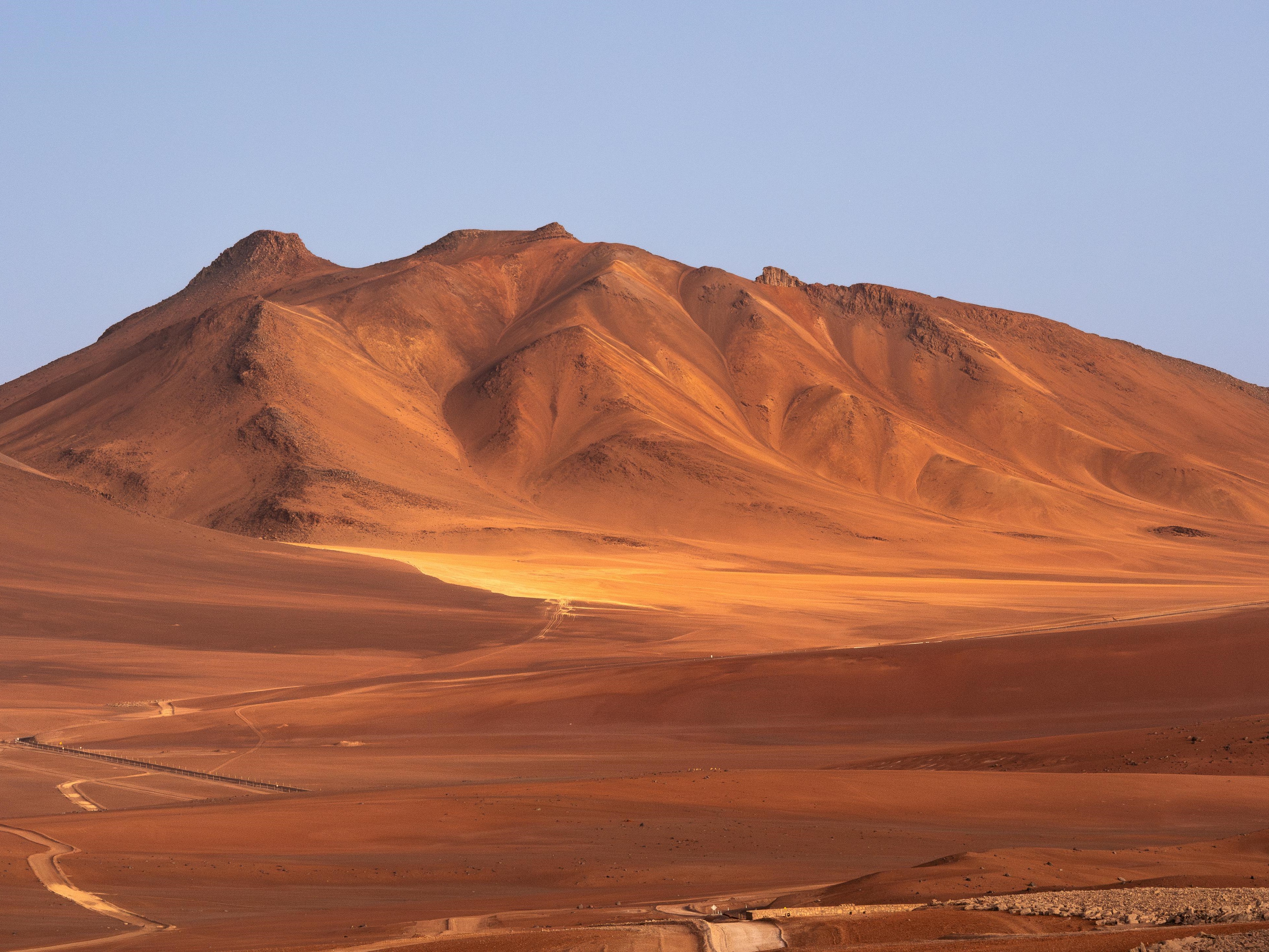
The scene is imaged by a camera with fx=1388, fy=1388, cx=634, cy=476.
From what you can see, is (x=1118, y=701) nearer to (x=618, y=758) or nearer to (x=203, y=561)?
(x=618, y=758)

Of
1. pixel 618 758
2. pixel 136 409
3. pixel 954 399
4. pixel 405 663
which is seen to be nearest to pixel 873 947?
pixel 618 758

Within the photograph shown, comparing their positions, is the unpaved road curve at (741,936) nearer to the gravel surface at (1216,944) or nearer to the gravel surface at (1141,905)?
the gravel surface at (1141,905)

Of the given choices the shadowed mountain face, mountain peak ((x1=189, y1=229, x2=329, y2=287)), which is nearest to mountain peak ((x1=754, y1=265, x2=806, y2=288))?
the shadowed mountain face

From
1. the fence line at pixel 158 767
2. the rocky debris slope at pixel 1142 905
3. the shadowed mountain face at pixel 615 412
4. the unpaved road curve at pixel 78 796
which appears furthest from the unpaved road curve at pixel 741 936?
the shadowed mountain face at pixel 615 412

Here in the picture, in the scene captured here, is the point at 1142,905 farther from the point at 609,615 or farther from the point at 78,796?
the point at 609,615

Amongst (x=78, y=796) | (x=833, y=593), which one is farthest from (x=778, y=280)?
(x=78, y=796)

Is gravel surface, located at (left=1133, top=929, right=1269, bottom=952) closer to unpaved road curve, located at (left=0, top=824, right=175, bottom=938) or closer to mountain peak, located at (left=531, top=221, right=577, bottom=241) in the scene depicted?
unpaved road curve, located at (left=0, top=824, right=175, bottom=938)

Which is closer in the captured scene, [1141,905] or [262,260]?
[1141,905]

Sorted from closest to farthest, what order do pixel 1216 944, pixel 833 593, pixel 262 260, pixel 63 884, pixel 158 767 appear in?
pixel 1216 944
pixel 63 884
pixel 158 767
pixel 833 593
pixel 262 260
